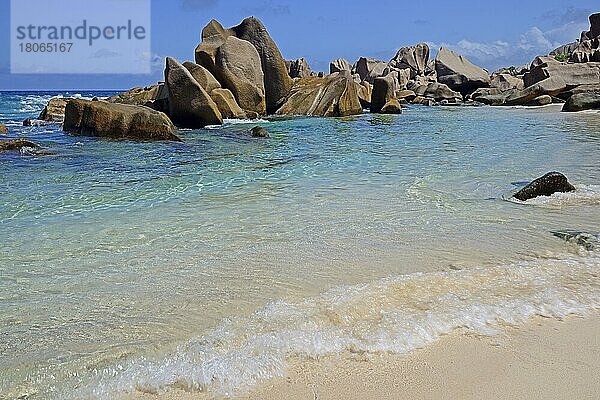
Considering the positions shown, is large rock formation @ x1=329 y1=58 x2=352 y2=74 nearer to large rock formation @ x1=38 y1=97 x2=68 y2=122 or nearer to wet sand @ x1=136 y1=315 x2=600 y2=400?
large rock formation @ x1=38 y1=97 x2=68 y2=122

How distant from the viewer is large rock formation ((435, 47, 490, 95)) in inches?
1720

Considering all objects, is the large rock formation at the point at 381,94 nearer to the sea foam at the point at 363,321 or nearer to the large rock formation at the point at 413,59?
the sea foam at the point at 363,321

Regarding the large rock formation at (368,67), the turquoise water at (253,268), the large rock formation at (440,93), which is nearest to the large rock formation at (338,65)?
the large rock formation at (368,67)

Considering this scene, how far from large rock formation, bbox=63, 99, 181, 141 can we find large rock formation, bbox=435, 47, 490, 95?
35.0m

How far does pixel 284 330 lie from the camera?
2918mm

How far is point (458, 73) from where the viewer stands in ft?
146

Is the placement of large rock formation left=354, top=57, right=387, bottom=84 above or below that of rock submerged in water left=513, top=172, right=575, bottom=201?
above

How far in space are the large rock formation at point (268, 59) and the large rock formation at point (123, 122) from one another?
1006cm

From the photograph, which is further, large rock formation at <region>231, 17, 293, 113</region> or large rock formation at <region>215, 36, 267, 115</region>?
large rock formation at <region>231, 17, 293, 113</region>

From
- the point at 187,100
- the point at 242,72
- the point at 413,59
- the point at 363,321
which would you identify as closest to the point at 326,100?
the point at 242,72

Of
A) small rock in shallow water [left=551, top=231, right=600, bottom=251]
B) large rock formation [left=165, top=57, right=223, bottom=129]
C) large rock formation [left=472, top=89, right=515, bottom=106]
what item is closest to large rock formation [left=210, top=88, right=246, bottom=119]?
large rock formation [left=165, top=57, right=223, bottom=129]

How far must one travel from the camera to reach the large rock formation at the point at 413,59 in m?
62.5

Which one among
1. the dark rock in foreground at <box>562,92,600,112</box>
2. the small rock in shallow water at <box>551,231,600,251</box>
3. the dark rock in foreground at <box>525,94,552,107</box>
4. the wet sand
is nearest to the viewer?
the wet sand

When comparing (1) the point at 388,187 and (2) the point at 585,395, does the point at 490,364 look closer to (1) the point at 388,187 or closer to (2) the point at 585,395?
(2) the point at 585,395
